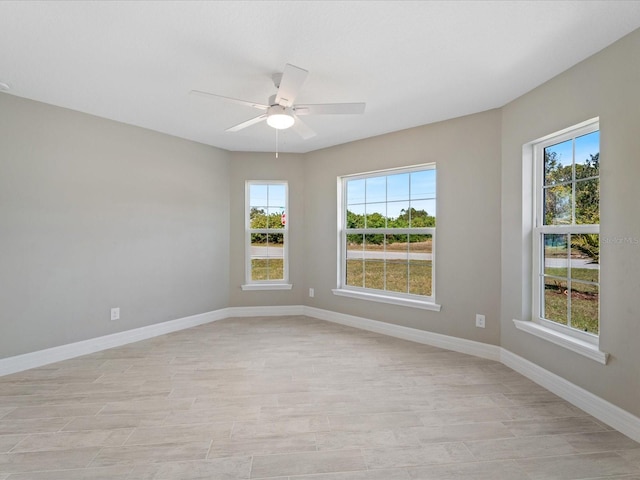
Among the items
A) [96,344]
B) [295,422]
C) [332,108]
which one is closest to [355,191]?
[332,108]

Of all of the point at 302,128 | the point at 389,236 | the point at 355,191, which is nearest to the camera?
the point at 302,128

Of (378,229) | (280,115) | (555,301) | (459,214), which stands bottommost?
(555,301)

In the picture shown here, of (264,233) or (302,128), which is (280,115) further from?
(264,233)

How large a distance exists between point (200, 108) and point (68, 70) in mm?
1016

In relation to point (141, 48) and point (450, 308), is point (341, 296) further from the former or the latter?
point (141, 48)

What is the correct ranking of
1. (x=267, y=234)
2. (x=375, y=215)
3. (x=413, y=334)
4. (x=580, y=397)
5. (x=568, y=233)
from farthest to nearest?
(x=267, y=234)
(x=375, y=215)
(x=413, y=334)
(x=568, y=233)
(x=580, y=397)

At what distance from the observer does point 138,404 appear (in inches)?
90.2

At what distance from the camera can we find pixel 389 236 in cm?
405

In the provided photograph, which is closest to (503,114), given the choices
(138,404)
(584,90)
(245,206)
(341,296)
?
(584,90)

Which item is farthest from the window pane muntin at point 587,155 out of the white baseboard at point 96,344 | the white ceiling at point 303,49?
the white baseboard at point 96,344

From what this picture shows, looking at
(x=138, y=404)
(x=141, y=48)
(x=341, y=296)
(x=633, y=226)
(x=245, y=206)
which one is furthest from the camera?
(x=245, y=206)

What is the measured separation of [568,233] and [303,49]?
2.42 metres

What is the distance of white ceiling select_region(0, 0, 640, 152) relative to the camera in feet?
5.86

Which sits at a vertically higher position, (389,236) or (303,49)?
(303,49)
